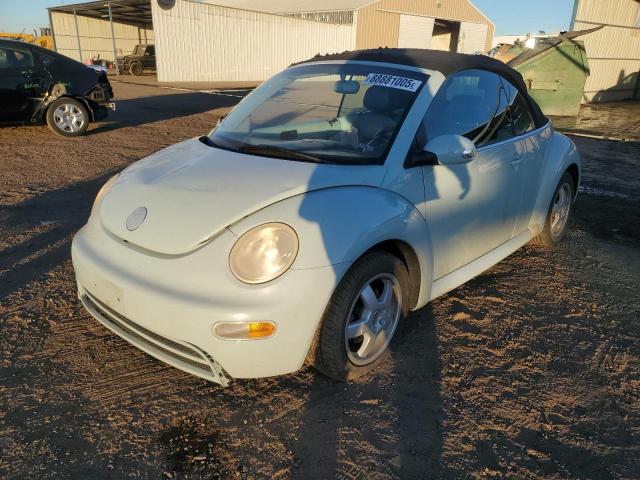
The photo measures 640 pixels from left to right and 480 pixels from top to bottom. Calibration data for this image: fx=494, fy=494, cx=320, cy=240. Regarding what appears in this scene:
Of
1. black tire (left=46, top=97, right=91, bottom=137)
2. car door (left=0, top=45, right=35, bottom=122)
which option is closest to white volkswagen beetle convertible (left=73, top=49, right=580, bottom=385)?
car door (left=0, top=45, right=35, bottom=122)

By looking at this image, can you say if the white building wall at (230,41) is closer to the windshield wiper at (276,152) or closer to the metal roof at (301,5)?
the metal roof at (301,5)

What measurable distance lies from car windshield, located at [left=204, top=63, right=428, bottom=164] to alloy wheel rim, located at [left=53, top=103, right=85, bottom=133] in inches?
254

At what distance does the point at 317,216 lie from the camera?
7.51 feet

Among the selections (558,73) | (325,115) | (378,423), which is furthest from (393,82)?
(558,73)

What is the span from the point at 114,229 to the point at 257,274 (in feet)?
2.88

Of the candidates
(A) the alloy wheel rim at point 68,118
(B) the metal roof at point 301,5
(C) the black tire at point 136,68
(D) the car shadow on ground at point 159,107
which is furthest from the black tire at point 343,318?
(C) the black tire at point 136,68

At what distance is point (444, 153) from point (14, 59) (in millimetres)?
8254

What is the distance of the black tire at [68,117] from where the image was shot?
28.2ft

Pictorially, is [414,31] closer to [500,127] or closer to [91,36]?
[91,36]

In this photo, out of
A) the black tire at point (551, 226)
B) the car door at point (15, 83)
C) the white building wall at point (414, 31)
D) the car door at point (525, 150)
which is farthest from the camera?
the white building wall at point (414, 31)

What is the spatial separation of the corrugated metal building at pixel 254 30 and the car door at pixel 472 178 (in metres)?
22.1

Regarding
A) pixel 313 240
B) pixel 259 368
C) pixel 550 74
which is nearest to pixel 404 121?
pixel 313 240

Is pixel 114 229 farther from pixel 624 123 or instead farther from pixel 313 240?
pixel 624 123

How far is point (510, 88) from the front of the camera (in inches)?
144
